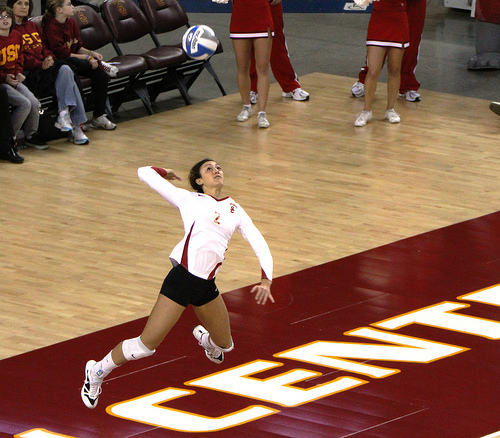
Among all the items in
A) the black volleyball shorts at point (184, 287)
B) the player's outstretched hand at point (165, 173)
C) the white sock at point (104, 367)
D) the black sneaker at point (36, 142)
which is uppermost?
the player's outstretched hand at point (165, 173)

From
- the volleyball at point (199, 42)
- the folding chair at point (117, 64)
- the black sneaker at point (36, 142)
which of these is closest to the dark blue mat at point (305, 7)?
the folding chair at point (117, 64)

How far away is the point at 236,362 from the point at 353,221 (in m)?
2.22

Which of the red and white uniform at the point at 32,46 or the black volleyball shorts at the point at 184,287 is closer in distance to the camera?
the black volleyball shorts at the point at 184,287

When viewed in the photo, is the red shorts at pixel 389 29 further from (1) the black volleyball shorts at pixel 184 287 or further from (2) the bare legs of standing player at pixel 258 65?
(1) the black volleyball shorts at pixel 184 287

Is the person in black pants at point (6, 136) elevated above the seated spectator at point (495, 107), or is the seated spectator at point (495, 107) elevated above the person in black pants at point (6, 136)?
the person in black pants at point (6, 136)

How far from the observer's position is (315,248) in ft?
20.9

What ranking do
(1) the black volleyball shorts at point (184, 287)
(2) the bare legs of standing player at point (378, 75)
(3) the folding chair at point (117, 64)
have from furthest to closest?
(3) the folding chair at point (117, 64)
(2) the bare legs of standing player at point (378, 75)
(1) the black volleyball shorts at point (184, 287)

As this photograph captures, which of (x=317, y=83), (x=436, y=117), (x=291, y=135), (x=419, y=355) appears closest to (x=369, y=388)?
(x=419, y=355)

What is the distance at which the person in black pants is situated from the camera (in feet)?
25.6

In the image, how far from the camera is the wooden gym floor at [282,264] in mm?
4410

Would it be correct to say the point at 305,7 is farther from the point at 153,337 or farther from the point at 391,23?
the point at 153,337

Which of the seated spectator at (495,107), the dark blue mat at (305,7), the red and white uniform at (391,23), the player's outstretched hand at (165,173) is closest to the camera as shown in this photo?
the player's outstretched hand at (165,173)

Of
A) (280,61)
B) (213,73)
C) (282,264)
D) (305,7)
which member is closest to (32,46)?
(213,73)

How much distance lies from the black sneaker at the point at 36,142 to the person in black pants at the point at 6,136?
348 mm
